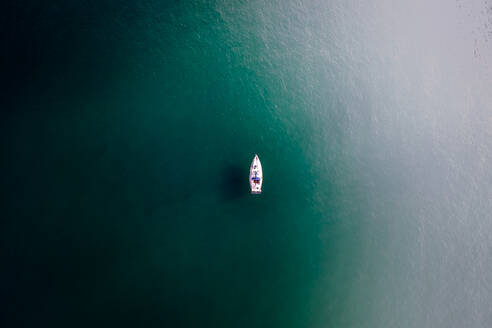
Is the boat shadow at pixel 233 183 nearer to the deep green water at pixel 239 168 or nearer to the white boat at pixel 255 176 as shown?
the deep green water at pixel 239 168

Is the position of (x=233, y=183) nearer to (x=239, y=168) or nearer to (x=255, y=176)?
(x=239, y=168)

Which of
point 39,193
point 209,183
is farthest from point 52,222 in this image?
point 209,183

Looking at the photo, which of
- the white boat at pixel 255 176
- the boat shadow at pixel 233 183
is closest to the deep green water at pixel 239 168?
the boat shadow at pixel 233 183

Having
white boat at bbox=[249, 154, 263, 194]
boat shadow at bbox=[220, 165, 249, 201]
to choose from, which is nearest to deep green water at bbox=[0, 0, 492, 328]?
boat shadow at bbox=[220, 165, 249, 201]

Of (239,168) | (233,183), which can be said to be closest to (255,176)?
(239,168)

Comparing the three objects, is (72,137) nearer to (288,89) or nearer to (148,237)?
(148,237)

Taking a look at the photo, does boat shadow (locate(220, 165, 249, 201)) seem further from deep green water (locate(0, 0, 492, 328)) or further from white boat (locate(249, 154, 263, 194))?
white boat (locate(249, 154, 263, 194))
